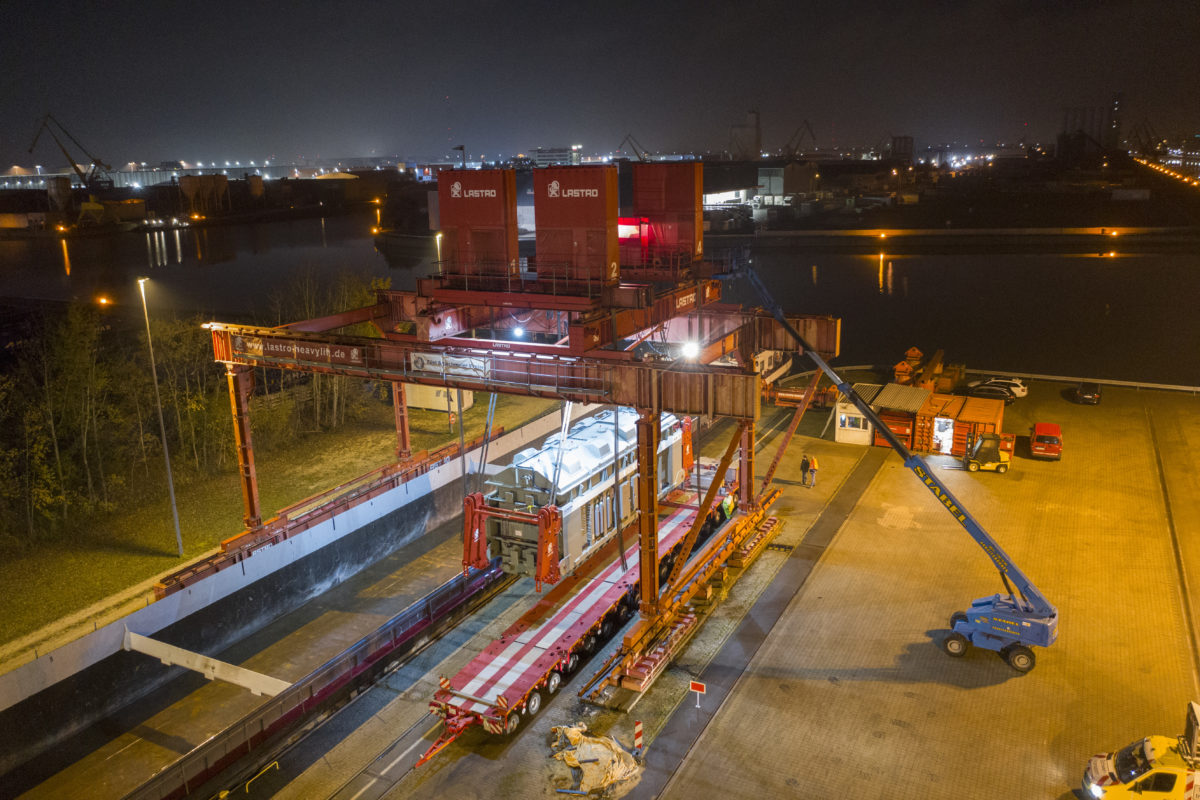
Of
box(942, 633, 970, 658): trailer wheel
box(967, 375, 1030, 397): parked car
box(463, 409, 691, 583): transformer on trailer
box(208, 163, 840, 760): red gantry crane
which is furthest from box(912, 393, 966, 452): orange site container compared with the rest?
box(463, 409, 691, 583): transformer on trailer

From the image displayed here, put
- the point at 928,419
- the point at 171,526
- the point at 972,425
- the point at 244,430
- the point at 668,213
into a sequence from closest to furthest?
the point at 668,213, the point at 244,430, the point at 171,526, the point at 972,425, the point at 928,419

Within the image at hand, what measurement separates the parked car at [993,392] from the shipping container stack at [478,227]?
2880cm

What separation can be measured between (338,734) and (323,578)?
737 cm

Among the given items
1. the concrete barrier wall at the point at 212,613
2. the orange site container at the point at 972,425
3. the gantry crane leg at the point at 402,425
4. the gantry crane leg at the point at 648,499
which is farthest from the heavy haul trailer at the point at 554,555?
the orange site container at the point at 972,425

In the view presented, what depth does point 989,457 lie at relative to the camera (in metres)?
29.3

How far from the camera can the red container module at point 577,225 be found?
1727cm

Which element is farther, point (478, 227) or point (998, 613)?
point (478, 227)

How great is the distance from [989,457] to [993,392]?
10666mm

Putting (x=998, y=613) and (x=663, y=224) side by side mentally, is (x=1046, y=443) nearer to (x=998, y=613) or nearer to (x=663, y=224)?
(x=998, y=613)

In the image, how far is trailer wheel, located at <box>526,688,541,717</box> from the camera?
15.5m

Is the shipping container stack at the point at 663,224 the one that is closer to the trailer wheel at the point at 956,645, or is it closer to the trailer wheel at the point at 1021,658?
the trailer wheel at the point at 956,645

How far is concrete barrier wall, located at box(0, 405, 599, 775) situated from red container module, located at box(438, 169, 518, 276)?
8.40m

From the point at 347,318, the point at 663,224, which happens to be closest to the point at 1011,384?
the point at 663,224

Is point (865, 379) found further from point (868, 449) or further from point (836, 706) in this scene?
point (836, 706)
